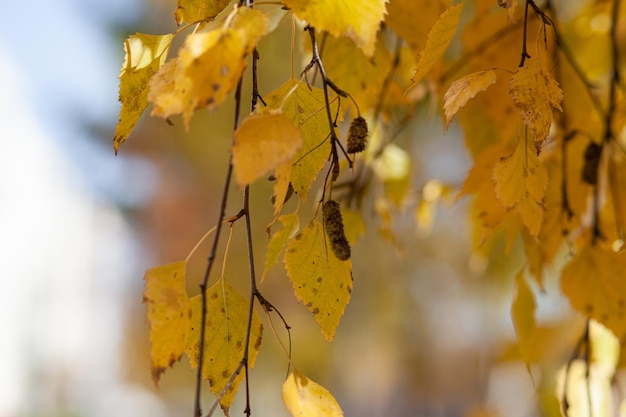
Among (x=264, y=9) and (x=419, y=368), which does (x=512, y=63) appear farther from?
(x=419, y=368)

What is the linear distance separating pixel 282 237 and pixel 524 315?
1.04ft

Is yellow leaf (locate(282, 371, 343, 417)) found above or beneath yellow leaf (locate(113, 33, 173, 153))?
beneath

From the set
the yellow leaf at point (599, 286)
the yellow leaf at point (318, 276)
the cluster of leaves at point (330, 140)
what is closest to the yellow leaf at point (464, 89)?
the cluster of leaves at point (330, 140)

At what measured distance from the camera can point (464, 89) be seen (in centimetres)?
39

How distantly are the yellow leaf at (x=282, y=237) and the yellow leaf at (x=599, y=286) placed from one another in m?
0.30

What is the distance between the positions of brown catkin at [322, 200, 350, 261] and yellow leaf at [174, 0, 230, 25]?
0.14m

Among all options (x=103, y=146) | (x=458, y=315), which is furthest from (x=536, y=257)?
(x=103, y=146)

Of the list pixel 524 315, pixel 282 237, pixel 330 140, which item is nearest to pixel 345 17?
pixel 330 140

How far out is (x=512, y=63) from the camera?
2.24 feet

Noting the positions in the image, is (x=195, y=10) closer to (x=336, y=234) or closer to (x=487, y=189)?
(x=336, y=234)

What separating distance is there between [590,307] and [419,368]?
563 cm

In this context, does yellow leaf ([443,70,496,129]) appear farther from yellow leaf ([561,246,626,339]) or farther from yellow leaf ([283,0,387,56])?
yellow leaf ([561,246,626,339])

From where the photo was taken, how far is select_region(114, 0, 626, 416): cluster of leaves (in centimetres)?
30

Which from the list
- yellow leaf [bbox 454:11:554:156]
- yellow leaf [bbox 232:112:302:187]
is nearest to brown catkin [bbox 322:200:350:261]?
yellow leaf [bbox 232:112:302:187]
